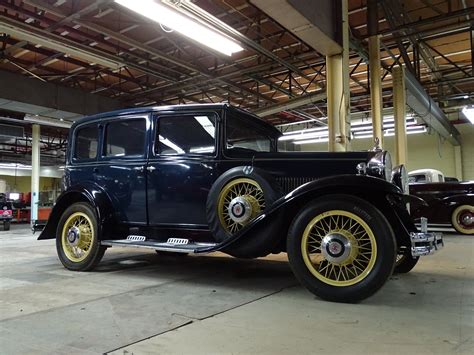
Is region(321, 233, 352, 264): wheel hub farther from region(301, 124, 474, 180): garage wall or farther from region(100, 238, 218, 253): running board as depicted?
region(301, 124, 474, 180): garage wall

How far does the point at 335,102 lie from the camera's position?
654cm

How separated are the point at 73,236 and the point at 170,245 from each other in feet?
4.56

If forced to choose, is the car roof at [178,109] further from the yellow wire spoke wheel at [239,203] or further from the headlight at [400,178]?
the headlight at [400,178]

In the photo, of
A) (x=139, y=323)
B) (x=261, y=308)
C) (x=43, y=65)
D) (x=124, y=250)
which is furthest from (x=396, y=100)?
(x=43, y=65)

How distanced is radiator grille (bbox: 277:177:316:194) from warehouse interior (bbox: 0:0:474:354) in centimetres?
90

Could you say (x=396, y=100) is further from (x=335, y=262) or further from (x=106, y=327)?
(x=106, y=327)

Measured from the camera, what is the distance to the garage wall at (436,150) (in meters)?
16.2

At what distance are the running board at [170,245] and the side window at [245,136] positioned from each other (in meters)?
1.02

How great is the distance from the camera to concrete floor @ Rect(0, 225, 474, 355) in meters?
2.05

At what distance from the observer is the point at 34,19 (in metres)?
7.00

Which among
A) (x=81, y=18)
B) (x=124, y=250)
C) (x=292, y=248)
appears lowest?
(x=124, y=250)

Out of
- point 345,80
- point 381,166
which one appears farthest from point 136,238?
point 345,80

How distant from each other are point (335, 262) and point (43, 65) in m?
9.91

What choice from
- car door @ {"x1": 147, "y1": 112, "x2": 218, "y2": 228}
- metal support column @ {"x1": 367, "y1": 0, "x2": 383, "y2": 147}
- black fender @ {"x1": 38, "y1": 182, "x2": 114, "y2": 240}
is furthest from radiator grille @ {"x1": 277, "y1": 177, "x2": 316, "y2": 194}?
metal support column @ {"x1": 367, "y1": 0, "x2": 383, "y2": 147}
